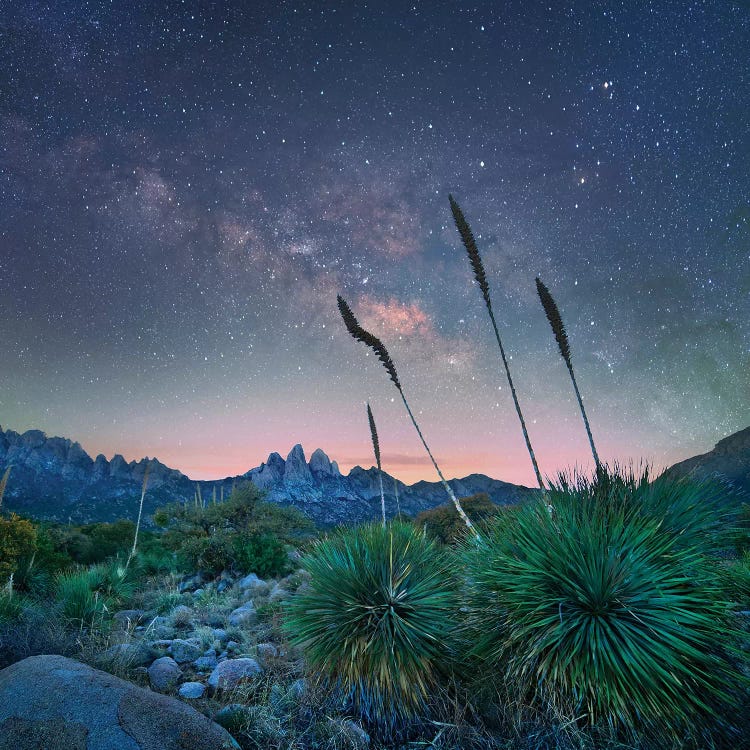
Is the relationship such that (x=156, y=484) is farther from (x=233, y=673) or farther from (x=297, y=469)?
(x=233, y=673)

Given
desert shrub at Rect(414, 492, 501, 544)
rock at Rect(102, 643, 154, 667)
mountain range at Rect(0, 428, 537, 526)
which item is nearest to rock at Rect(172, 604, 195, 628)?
rock at Rect(102, 643, 154, 667)

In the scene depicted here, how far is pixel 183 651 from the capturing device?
7.87 m

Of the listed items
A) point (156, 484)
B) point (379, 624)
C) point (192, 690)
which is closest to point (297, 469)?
point (156, 484)

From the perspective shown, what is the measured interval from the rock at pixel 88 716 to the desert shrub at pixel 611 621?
2.91 metres

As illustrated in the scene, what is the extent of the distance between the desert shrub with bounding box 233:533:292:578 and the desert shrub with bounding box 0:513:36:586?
711 centimetres

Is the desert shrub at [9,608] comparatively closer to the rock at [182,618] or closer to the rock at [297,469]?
the rock at [182,618]

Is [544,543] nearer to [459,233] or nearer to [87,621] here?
[459,233]

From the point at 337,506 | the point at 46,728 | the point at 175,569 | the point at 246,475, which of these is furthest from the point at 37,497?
the point at 46,728

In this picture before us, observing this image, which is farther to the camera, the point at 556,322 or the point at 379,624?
the point at 556,322

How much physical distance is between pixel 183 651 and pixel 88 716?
184 inches

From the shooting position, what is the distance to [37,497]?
102188mm

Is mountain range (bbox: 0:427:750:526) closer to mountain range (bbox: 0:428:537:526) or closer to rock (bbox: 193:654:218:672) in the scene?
mountain range (bbox: 0:428:537:526)

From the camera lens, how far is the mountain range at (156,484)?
9712cm

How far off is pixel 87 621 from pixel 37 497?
4757 inches
